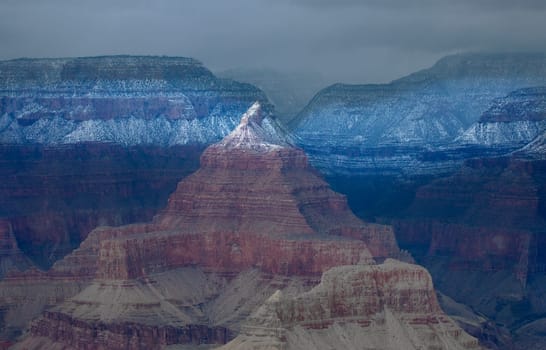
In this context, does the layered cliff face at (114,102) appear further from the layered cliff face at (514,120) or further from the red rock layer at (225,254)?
the red rock layer at (225,254)

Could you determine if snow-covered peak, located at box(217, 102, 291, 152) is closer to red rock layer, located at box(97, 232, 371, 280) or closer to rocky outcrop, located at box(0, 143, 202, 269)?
red rock layer, located at box(97, 232, 371, 280)

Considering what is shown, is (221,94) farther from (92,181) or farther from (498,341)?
(498,341)

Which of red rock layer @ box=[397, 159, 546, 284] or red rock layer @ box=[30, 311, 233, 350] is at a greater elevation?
red rock layer @ box=[397, 159, 546, 284]

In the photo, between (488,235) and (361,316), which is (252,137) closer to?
(488,235)

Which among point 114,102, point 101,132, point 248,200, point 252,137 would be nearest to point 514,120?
point 114,102

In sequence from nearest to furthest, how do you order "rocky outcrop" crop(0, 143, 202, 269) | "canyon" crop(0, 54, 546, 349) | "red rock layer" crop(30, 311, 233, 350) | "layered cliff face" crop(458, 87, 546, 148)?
1. "red rock layer" crop(30, 311, 233, 350)
2. "canyon" crop(0, 54, 546, 349)
3. "rocky outcrop" crop(0, 143, 202, 269)
4. "layered cliff face" crop(458, 87, 546, 148)

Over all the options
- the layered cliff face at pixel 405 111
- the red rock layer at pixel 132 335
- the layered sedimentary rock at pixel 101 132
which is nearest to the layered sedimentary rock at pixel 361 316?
the red rock layer at pixel 132 335

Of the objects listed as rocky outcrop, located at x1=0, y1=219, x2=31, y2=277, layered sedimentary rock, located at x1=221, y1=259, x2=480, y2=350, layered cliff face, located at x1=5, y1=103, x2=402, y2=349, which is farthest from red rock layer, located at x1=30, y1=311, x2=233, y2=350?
rocky outcrop, located at x1=0, y1=219, x2=31, y2=277
